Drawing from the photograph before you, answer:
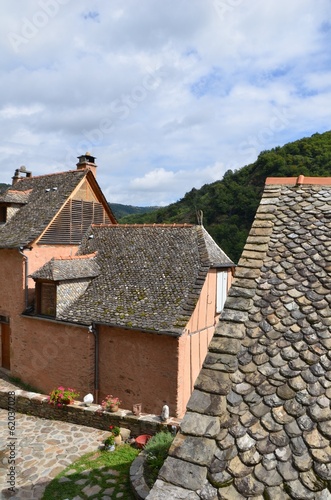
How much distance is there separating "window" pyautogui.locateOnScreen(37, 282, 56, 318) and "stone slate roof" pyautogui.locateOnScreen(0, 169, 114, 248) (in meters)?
1.90

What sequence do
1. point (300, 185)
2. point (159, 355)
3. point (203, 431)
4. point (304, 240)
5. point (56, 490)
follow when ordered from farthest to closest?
point (159, 355)
point (56, 490)
point (300, 185)
point (304, 240)
point (203, 431)

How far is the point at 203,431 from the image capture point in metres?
3.38

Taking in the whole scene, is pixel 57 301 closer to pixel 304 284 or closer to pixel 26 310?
pixel 26 310

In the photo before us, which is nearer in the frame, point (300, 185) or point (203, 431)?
point (203, 431)

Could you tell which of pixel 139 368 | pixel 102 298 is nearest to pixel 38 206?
pixel 102 298

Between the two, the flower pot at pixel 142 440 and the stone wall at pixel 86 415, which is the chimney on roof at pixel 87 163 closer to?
the stone wall at pixel 86 415

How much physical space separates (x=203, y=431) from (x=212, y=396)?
34cm

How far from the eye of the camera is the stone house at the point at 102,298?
38.9ft

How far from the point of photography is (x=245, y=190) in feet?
142

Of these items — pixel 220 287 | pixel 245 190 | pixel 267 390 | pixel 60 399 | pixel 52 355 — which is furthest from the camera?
pixel 245 190

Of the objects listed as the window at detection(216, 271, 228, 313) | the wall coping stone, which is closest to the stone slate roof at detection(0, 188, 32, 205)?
the wall coping stone

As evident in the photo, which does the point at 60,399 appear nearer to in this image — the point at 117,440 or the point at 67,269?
the point at 117,440

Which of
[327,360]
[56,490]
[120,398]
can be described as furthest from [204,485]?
[120,398]

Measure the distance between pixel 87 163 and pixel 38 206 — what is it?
352cm
